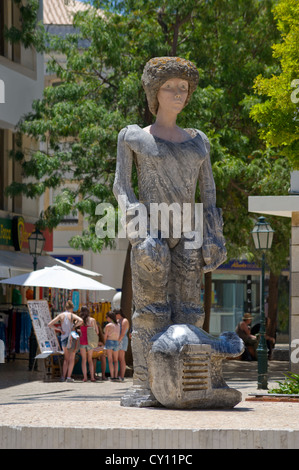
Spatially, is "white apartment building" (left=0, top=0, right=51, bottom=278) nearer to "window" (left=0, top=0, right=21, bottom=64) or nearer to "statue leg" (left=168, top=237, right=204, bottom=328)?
"window" (left=0, top=0, right=21, bottom=64)

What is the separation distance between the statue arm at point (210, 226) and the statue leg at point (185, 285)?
9 centimetres

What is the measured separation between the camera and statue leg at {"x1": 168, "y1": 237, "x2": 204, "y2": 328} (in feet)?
31.0

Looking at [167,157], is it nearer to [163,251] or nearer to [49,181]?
[163,251]

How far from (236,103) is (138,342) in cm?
1790

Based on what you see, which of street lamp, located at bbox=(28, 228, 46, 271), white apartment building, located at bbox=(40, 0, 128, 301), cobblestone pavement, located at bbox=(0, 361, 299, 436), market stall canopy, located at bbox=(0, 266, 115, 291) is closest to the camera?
cobblestone pavement, located at bbox=(0, 361, 299, 436)

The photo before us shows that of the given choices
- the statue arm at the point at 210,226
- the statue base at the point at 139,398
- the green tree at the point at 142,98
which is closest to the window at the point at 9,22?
the green tree at the point at 142,98

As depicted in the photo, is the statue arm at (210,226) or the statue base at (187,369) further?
the statue arm at (210,226)

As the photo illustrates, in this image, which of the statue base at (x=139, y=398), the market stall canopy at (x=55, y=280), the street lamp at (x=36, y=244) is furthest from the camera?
the street lamp at (x=36, y=244)

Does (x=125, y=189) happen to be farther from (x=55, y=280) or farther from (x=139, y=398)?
(x=55, y=280)

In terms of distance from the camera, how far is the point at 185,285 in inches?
373

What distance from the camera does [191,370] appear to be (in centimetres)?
869

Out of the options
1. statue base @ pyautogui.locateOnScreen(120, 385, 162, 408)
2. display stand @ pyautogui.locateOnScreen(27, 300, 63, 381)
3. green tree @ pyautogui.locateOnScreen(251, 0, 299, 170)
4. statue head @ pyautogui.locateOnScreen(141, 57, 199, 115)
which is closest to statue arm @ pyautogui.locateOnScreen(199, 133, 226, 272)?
statue head @ pyautogui.locateOnScreen(141, 57, 199, 115)

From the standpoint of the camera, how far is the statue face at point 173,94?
382 inches

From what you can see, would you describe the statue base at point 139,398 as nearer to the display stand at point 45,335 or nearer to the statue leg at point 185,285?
the statue leg at point 185,285
